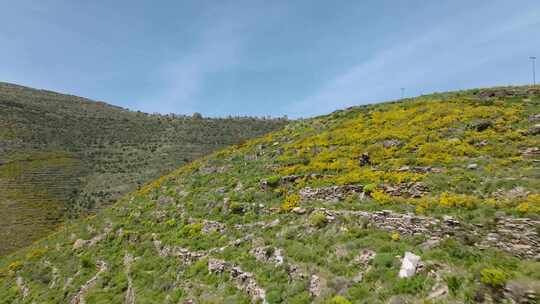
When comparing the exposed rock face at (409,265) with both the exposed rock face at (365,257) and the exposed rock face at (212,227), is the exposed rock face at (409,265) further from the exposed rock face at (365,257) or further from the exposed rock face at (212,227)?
the exposed rock face at (212,227)

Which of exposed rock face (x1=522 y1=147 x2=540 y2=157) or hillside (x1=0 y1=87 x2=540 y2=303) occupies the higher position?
exposed rock face (x1=522 y1=147 x2=540 y2=157)

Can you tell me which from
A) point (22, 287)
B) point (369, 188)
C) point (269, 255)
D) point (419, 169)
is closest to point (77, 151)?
point (22, 287)

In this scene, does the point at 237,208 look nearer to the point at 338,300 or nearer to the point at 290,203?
the point at 290,203

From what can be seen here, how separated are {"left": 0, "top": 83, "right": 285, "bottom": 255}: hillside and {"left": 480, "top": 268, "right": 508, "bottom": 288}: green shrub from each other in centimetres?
4575

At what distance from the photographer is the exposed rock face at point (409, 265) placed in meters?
9.91

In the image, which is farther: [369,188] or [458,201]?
[369,188]

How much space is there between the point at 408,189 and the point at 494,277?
763 centimetres

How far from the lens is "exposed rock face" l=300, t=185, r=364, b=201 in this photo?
17547 mm

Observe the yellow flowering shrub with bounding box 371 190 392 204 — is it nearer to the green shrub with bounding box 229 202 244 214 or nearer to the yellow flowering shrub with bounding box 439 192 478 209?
the yellow flowering shrub with bounding box 439 192 478 209

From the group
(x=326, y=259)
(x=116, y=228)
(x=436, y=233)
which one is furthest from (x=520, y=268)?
(x=116, y=228)

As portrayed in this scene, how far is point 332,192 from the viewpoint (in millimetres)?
18266

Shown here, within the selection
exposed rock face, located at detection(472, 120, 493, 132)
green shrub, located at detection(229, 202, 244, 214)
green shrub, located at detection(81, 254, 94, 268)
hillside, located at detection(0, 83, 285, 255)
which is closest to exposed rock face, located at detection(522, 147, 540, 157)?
exposed rock face, located at detection(472, 120, 493, 132)

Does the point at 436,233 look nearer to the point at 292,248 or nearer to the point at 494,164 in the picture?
the point at 292,248

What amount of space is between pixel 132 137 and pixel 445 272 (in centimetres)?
7904
